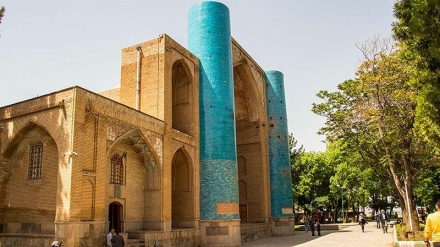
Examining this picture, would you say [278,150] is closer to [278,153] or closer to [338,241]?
[278,153]

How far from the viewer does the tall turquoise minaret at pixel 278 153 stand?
27.9 m

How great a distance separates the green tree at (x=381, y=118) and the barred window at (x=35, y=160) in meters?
14.1

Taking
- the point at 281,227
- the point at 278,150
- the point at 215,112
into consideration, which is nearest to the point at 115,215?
the point at 215,112

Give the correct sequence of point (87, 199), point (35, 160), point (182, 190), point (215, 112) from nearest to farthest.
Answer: point (87, 199), point (35, 160), point (182, 190), point (215, 112)

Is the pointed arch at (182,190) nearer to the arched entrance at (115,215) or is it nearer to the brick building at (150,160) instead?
the brick building at (150,160)

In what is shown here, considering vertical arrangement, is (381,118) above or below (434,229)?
above

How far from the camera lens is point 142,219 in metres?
16.9

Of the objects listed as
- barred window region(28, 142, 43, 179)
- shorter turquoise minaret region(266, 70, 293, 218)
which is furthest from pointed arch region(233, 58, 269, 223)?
barred window region(28, 142, 43, 179)

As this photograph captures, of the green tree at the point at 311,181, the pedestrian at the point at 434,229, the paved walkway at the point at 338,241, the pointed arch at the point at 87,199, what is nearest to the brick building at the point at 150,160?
the pointed arch at the point at 87,199

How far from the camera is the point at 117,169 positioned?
52.0 ft

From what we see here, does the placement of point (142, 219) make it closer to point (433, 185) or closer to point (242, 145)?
point (242, 145)

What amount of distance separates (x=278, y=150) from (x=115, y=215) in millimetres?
16024

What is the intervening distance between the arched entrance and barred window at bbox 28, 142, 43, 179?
3.03 metres

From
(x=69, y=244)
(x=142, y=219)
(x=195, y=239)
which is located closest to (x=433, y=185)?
(x=195, y=239)
